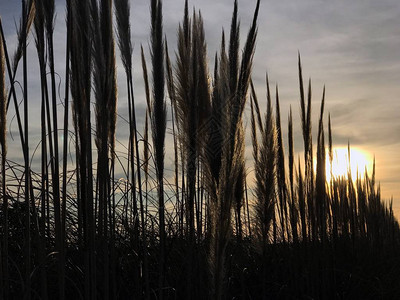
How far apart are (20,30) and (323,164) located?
2.54 metres

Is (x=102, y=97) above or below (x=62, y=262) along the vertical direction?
above

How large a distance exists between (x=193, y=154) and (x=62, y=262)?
785 mm

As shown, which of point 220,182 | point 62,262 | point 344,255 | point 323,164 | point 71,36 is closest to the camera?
point 220,182

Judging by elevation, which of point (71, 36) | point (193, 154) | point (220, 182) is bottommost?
point (220, 182)

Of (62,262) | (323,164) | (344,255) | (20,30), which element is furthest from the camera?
(344,255)

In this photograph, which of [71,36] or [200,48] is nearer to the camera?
[71,36]

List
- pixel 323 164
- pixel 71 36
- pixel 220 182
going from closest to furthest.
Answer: pixel 220 182 → pixel 71 36 → pixel 323 164

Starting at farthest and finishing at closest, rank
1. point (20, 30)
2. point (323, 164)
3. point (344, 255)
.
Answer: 1. point (344, 255)
2. point (323, 164)
3. point (20, 30)

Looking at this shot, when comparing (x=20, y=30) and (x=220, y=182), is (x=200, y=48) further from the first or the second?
(x=220, y=182)

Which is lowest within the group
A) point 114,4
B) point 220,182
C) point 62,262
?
point 62,262

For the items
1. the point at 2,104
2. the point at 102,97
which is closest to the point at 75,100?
the point at 102,97

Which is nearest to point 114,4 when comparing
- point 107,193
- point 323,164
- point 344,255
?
→ point 107,193

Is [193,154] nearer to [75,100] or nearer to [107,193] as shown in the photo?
[107,193]

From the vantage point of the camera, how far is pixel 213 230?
174cm
